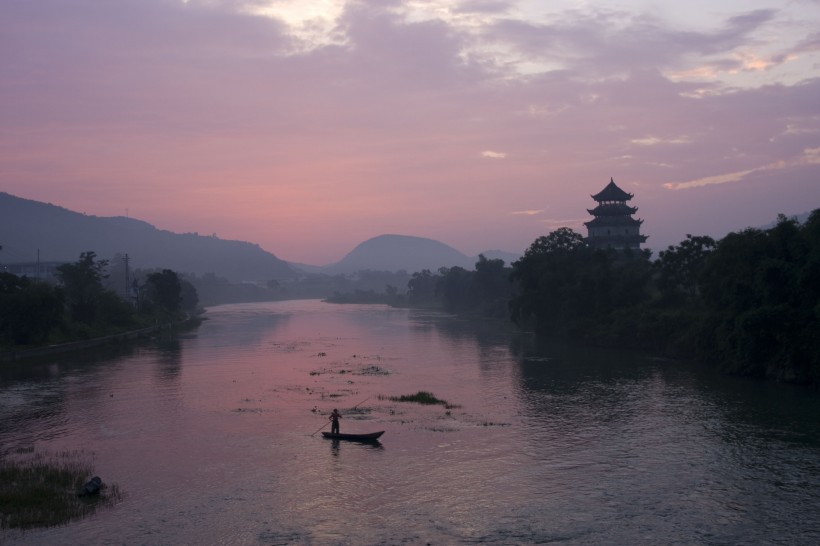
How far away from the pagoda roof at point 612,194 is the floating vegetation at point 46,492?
→ 71.4 meters

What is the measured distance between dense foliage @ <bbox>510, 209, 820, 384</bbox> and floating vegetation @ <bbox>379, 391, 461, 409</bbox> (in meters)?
18.2

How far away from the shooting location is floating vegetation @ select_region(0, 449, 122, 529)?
1778 centimetres

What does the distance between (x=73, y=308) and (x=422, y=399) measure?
48571mm

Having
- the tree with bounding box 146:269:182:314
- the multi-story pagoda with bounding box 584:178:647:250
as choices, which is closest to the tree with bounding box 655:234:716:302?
the multi-story pagoda with bounding box 584:178:647:250

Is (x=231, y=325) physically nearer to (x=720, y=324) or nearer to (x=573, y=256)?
(x=573, y=256)

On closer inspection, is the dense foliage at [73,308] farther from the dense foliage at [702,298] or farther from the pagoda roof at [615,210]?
the pagoda roof at [615,210]

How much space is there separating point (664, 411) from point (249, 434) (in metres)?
18.3

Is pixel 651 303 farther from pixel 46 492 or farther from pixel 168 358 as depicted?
pixel 46 492

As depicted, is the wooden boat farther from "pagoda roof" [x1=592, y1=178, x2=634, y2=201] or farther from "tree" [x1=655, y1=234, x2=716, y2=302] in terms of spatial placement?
"pagoda roof" [x1=592, y1=178, x2=634, y2=201]

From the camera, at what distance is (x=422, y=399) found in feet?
113

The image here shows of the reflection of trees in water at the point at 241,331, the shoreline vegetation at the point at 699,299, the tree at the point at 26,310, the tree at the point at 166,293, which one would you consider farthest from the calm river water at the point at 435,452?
the tree at the point at 166,293

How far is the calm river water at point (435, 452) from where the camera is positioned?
17422 millimetres

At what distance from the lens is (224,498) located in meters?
19.7

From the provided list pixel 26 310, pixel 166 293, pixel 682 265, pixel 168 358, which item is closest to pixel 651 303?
pixel 682 265
